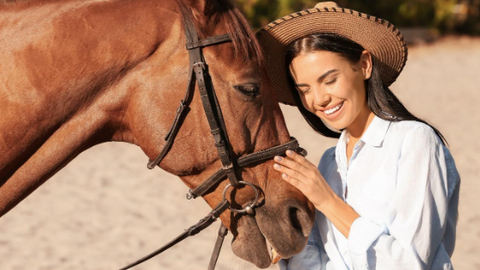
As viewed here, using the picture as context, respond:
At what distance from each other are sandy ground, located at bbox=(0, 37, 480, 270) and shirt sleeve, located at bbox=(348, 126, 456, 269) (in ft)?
2.63

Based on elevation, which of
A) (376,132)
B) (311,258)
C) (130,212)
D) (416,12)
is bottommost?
(416,12)

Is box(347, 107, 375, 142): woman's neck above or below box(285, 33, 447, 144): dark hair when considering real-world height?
below

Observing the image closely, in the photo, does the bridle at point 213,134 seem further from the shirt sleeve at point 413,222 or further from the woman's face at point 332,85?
the shirt sleeve at point 413,222

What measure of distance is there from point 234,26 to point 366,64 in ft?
2.02

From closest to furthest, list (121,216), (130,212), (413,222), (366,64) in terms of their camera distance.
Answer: (413,222), (366,64), (121,216), (130,212)

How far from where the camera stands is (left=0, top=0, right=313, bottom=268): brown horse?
81.0 inches

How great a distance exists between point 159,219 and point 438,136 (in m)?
4.12

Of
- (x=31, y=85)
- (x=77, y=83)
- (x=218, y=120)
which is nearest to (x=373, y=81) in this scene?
(x=218, y=120)

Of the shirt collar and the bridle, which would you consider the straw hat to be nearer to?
the shirt collar

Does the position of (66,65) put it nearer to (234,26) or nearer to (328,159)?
(234,26)

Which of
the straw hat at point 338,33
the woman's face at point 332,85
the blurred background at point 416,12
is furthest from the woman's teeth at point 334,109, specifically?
the blurred background at point 416,12

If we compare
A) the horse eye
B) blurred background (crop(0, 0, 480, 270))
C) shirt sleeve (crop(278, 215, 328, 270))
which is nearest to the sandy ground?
blurred background (crop(0, 0, 480, 270))

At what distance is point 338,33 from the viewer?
2.42 meters

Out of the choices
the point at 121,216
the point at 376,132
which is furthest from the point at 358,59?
the point at 121,216
